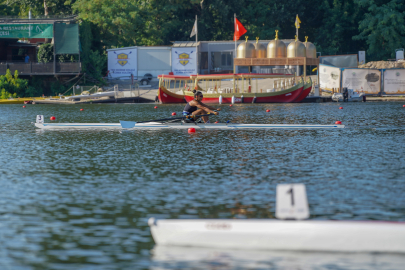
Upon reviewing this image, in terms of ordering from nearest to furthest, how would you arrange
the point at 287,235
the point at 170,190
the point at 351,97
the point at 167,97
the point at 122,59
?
the point at 287,235
the point at 170,190
the point at 167,97
the point at 351,97
the point at 122,59

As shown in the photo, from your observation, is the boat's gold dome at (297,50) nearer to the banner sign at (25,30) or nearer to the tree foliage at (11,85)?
the banner sign at (25,30)

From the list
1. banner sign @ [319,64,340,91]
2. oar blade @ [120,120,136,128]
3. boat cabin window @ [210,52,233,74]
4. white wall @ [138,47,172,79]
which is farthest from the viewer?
boat cabin window @ [210,52,233,74]

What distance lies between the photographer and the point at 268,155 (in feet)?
64.4

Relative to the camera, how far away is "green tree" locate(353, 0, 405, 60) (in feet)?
246

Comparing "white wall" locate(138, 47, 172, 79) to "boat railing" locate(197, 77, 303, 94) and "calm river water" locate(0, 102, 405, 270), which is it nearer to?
"boat railing" locate(197, 77, 303, 94)

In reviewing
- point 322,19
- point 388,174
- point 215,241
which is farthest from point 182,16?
point 215,241

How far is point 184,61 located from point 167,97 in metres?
12.1

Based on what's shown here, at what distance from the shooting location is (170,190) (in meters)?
13.7

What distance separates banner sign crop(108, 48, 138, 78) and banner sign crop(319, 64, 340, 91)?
20958 millimetres

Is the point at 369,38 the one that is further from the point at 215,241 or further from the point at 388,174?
the point at 215,241

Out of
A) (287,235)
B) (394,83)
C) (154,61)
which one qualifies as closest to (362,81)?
(394,83)

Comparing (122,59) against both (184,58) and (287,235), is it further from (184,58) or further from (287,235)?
(287,235)

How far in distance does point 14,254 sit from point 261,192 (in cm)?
597

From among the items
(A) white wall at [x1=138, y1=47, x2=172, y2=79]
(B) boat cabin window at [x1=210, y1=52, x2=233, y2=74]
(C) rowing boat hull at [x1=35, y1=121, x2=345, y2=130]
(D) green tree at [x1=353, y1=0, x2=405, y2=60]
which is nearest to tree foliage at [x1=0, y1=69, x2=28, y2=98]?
(A) white wall at [x1=138, y1=47, x2=172, y2=79]
